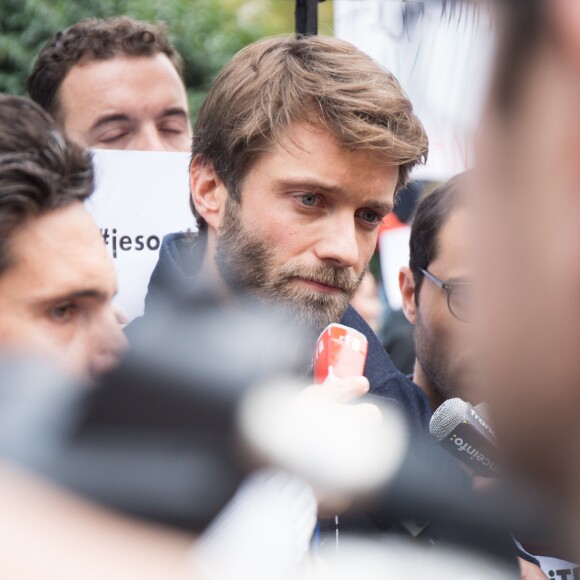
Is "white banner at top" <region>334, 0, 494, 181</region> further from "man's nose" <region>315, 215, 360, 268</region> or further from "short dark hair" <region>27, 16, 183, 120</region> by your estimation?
"short dark hair" <region>27, 16, 183, 120</region>

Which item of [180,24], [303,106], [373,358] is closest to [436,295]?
[373,358]

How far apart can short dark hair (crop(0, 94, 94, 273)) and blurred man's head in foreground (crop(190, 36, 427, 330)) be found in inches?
18.1

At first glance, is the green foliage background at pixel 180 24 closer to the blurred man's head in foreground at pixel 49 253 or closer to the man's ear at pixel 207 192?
the man's ear at pixel 207 192

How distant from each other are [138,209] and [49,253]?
938 mm

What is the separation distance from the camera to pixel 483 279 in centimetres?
42

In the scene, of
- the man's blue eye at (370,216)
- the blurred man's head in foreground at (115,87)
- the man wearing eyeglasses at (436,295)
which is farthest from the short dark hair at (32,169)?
the blurred man's head in foreground at (115,87)

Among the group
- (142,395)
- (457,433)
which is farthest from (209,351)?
(457,433)

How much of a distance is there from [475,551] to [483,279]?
422mm

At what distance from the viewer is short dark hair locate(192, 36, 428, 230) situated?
1899mm

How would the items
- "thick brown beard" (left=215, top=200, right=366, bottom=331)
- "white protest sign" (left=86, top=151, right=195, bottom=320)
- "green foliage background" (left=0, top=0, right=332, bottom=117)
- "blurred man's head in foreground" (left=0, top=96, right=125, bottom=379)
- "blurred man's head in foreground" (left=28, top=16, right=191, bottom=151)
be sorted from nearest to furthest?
1. "blurred man's head in foreground" (left=0, top=96, right=125, bottom=379)
2. "thick brown beard" (left=215, top=200, right=366, bottom=331)
3. "white protest sign" (left=86, top=151, right=195, bottom=320)
4. "blurred man's head in foreground" (left=28, top=16, right=191, bottom=151)
5. "green foliage background" (left=0, top=0, right=332, bottom=117)

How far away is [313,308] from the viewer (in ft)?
5.98

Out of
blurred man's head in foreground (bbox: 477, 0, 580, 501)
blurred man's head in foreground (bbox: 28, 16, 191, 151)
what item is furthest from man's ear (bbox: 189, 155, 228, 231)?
blurred man's head in foreground (bbox: 477, 0, 580, 501)

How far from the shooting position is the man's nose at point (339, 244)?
1850 mm

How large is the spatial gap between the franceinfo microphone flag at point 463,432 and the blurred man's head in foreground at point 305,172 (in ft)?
1.02
